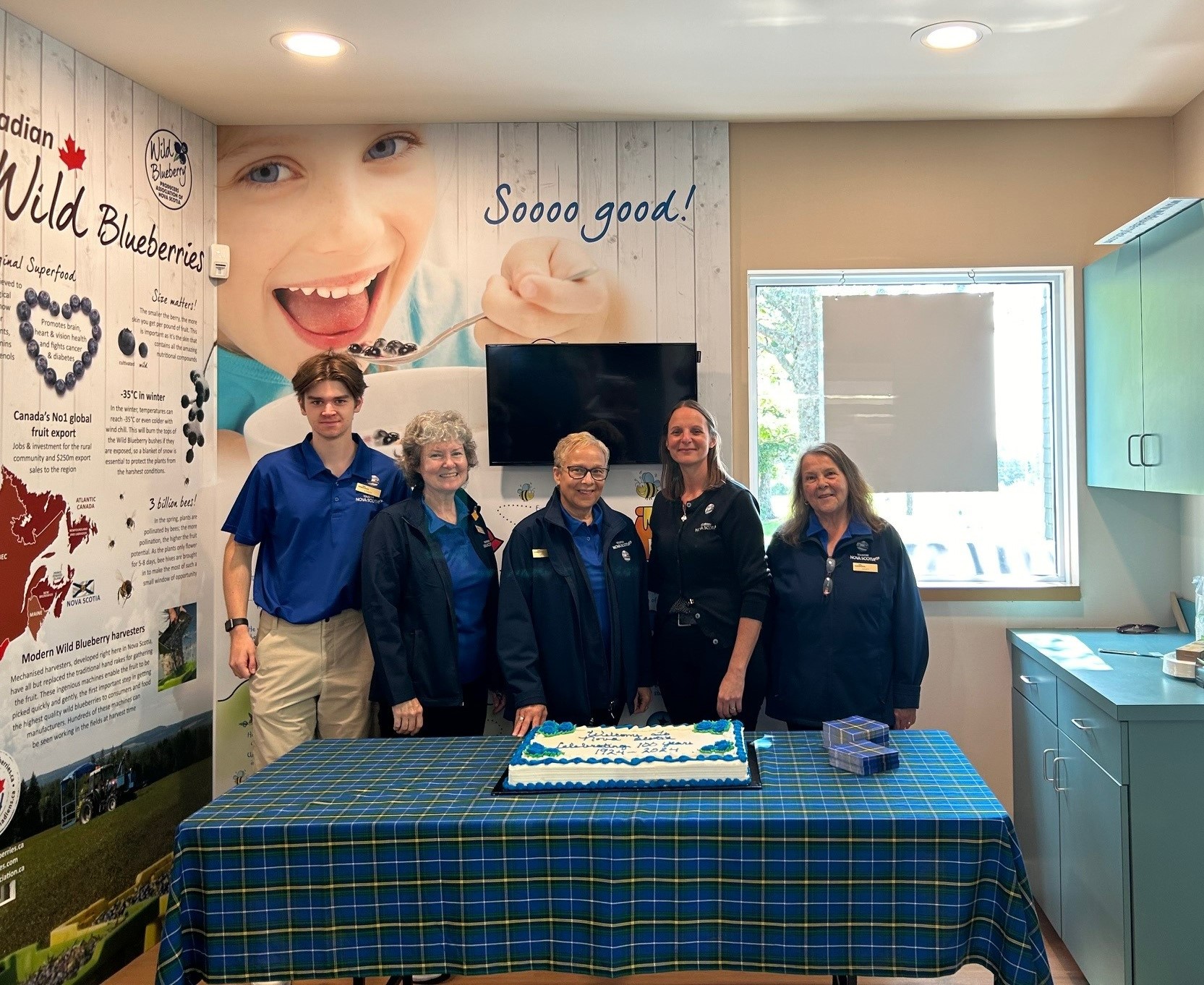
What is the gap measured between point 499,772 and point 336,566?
94 cm

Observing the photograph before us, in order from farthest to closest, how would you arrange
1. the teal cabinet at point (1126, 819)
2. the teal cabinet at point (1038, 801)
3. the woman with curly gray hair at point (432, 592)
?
the teal cabinet at point (1038, 801) < the woman with curly gray hair at point (432, 592) < the teal cabinet at point (1126, 819)

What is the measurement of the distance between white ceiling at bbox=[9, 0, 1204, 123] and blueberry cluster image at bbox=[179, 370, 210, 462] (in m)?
0.95

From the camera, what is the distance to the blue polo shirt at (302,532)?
9.02 ft

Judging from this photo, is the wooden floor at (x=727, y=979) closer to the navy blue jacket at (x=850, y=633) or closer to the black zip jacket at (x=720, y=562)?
the navy blue jacket at (x=850, y=633)

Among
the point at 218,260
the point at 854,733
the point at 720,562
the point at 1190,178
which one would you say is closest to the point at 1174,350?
the point at 1190,178

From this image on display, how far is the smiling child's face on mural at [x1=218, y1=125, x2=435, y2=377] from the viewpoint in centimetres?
342

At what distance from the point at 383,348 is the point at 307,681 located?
50.2 inches

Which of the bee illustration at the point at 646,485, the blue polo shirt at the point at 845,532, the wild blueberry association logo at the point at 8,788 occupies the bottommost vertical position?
the wild blueberry association logo at the point at 8,788

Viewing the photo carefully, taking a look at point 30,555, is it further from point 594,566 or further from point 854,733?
point 854,733

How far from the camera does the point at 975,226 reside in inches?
134

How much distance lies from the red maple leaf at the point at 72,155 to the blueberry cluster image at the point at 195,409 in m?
0.77

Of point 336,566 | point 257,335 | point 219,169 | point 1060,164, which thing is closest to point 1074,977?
point 336,566

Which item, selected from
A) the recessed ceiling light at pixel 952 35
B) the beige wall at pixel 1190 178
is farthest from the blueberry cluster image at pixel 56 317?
the beige wall at pixel 1190 178

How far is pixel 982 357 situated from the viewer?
11.3 ft
